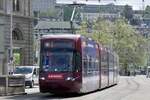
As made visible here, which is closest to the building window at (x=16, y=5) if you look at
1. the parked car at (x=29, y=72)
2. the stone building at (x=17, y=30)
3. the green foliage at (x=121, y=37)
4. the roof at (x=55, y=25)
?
the stone building at (x=17, y=30)

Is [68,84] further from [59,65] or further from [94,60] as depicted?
[94,60]

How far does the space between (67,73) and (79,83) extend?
1067 millimetres

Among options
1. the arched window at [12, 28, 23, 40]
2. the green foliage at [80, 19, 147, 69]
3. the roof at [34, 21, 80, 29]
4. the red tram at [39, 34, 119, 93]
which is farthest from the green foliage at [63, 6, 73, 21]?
the red tram at [39, 34, 119, 93]

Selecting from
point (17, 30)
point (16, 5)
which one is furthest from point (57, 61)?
point (17, 30)

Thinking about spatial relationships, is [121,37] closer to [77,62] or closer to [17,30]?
[17,30]

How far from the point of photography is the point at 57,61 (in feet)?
107

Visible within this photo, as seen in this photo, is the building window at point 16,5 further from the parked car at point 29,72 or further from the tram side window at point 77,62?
the tram side window at point 77,62

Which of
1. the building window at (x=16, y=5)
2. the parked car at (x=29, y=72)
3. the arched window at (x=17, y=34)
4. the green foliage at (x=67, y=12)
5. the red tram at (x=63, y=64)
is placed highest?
the green foliage at (x=67, y=12)

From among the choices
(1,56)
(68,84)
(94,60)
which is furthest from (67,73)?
(1,56)

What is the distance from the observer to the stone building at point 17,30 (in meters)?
70.8

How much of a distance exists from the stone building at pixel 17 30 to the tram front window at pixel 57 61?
119ft

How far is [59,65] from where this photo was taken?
3253cm

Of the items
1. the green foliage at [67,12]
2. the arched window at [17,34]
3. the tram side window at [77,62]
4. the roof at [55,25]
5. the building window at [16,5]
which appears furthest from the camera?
the roof at [55,25]

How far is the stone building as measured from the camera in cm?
7075
